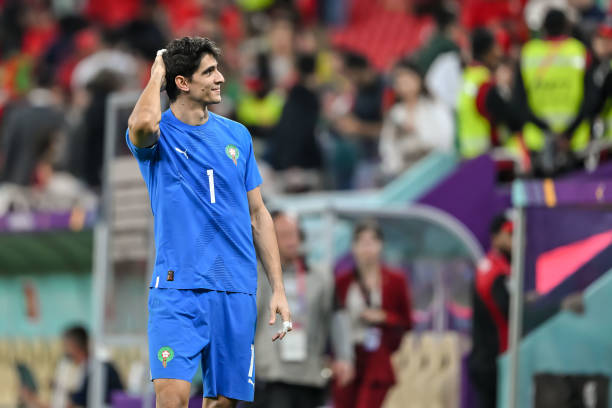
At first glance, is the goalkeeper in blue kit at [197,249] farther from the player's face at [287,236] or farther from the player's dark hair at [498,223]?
the player's dark hair at [498,223]

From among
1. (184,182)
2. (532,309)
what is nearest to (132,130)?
(184,182)

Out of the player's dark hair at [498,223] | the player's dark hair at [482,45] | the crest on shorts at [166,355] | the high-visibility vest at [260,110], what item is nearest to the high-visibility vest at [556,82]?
the player's dark hair at [482,45]

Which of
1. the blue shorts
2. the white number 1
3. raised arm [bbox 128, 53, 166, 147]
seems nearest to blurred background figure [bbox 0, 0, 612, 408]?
the blue shorts

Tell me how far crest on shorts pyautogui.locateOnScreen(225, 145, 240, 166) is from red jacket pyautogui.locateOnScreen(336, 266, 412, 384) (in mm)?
4120

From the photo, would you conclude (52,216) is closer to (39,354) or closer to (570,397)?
(39,354)

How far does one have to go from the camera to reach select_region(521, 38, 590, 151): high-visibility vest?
10.6 meters

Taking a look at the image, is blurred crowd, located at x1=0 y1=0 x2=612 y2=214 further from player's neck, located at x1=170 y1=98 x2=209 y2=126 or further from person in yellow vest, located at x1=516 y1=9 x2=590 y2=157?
player's neck, located at x1=170 y1=98 x2=209 y2=126

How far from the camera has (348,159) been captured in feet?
46.3

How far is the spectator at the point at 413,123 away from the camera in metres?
12.5

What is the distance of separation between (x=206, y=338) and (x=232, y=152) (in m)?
0.86

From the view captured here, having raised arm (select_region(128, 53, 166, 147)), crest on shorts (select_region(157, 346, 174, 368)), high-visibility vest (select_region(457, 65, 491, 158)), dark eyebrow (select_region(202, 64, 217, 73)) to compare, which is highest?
high-visibility vest (select_region(457, 65, 491, 158))

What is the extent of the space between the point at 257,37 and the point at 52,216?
176 inches

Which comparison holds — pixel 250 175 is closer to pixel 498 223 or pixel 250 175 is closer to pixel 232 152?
pixel 232 152

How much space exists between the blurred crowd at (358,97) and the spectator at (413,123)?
0.01 metres
